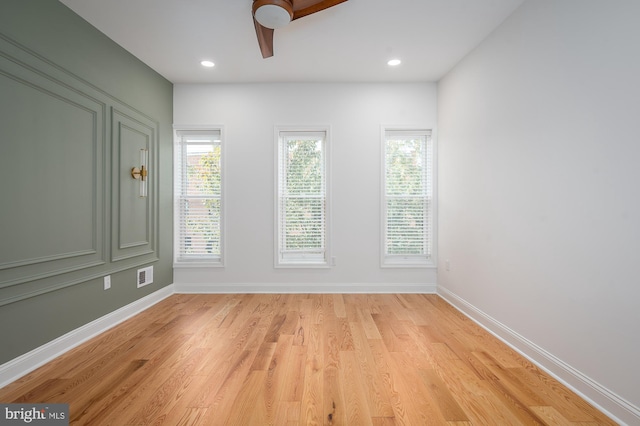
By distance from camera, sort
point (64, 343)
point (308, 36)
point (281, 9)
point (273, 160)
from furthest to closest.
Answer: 1. point (273, 160)
2. point (308, 36)
3. point (64, 343)
4. point (281, 9)

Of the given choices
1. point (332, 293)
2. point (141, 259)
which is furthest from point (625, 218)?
point (141, 259)

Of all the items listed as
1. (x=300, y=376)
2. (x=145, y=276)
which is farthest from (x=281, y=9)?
(x=145, y=276)

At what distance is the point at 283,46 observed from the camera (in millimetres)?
2967

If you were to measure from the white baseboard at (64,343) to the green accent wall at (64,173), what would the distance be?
5cm

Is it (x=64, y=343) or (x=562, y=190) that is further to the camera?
(x=64, y=343)

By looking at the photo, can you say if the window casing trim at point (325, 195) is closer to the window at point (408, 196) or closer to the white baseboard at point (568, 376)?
the window at point (408, 196)

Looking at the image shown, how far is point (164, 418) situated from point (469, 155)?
339 cm

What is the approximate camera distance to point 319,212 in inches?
155

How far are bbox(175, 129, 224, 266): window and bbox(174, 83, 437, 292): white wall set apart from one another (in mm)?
177

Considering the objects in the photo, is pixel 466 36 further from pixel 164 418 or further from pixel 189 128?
pixel 164 418

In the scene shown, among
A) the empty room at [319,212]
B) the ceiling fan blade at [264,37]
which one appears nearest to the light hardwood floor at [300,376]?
the empty room at [319,212]

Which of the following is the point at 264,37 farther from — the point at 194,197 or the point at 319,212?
the point at 194,197

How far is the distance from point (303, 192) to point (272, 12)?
2.20 m

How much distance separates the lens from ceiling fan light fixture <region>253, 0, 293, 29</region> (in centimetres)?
203
